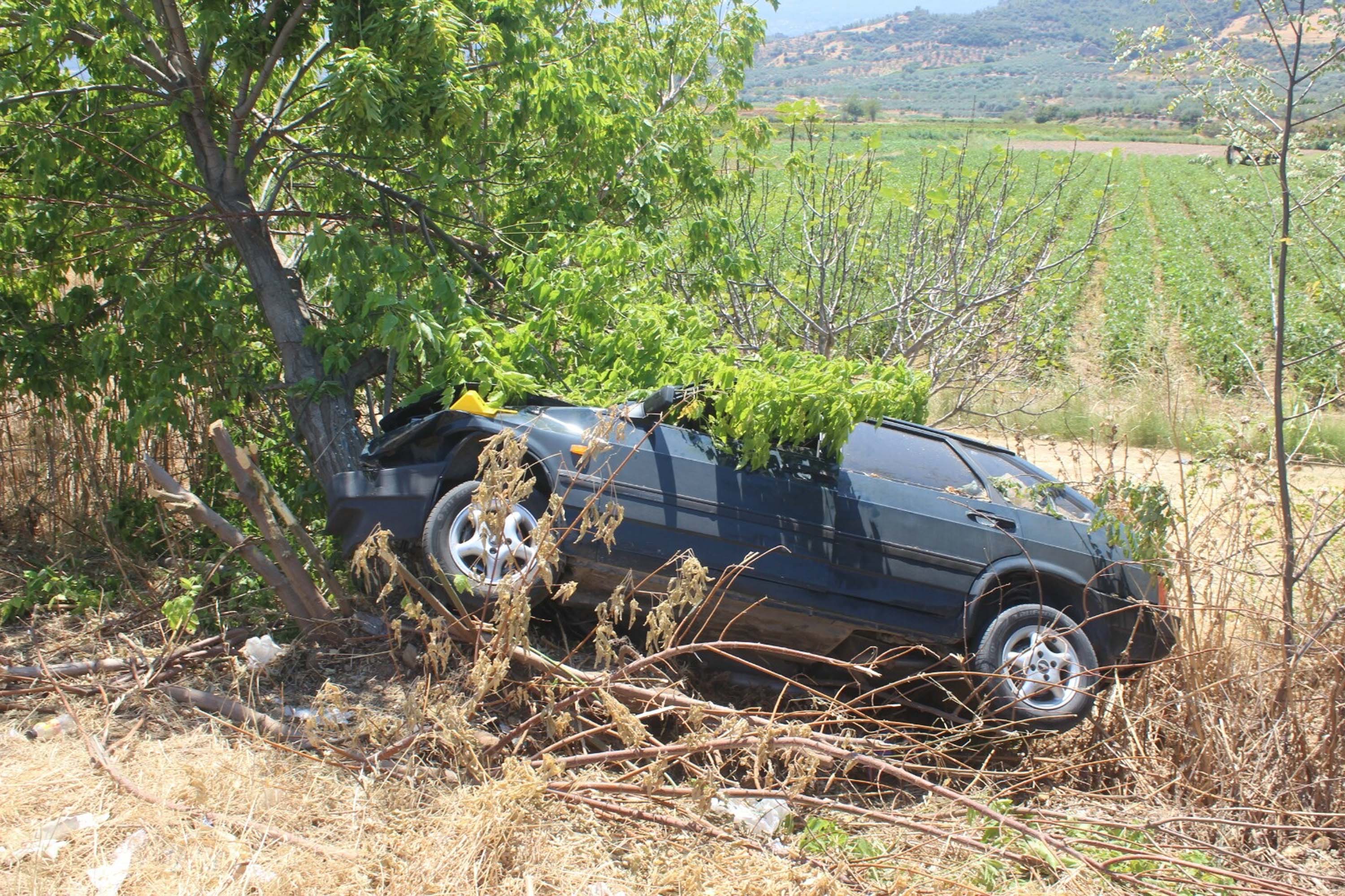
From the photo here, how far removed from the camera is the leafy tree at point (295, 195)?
606cm

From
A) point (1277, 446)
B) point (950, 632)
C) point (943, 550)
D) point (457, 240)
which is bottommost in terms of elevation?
point (950, 632)

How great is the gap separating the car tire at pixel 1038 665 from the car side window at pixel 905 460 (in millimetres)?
761

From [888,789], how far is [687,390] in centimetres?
221

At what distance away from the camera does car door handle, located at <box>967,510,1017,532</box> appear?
567cm

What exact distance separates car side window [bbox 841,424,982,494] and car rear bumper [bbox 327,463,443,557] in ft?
7.32

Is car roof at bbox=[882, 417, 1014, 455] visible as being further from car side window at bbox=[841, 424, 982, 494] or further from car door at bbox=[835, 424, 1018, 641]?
car door at bbox=[835, 424, 1018, 641]

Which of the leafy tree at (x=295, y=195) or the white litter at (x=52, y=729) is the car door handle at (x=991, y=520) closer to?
the leafy tree at (x=295, y=195)

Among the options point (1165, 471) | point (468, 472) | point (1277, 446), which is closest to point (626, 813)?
point (468, 472)

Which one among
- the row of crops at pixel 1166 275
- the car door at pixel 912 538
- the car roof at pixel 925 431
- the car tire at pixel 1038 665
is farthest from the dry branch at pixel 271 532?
the row of crops at pixel 1166 275

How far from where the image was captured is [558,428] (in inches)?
216

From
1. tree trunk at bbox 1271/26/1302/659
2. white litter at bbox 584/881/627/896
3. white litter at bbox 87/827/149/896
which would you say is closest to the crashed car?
tree trunk at bbox 1271/26/1302/659

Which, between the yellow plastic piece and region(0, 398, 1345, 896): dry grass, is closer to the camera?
region(0, 398, 1345, 896): dry grass

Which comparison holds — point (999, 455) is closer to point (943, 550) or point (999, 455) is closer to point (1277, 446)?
point (943, 550)

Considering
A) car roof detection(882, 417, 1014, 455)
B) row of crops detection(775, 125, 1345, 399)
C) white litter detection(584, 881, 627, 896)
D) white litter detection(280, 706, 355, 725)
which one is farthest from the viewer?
row of crops detection(775, 125, 1345, 399)
